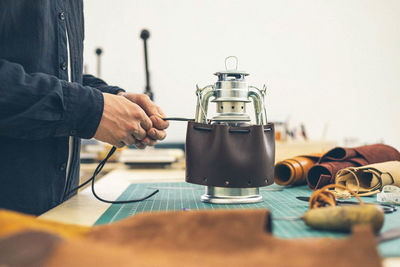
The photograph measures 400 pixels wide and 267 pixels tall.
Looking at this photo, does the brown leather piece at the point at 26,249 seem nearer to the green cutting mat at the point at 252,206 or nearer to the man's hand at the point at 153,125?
the green cutting mat at the point at 252,206

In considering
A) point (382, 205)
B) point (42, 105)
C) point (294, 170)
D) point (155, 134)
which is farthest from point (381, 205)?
point (42, 105)

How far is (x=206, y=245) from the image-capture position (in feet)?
1.34

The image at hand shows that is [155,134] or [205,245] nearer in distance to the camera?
[205,245]

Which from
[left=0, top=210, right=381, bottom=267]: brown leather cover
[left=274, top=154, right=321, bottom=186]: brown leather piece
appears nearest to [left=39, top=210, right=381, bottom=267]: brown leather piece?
[left=0, top=210, right=381, bottom=267]: brown leather cover

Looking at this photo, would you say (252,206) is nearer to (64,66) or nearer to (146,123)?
(146,123)

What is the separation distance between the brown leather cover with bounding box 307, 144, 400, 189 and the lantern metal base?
9.4 inches

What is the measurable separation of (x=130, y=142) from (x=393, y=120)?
10.2 feet

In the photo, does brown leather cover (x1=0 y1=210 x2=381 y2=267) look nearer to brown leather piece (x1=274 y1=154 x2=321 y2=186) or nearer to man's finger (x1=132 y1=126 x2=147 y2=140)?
man's finger (x1=132 y1=126 x2=147 y2=140)

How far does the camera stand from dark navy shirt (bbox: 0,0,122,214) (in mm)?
738

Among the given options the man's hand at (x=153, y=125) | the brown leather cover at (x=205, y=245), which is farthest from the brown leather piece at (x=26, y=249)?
the man's hand at (x=153, y=125)

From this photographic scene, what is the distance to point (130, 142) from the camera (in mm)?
940

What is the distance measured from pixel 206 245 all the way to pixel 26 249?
0.17 m

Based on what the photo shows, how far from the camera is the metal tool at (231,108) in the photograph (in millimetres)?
873

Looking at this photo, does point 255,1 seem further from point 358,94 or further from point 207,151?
point 207,151
